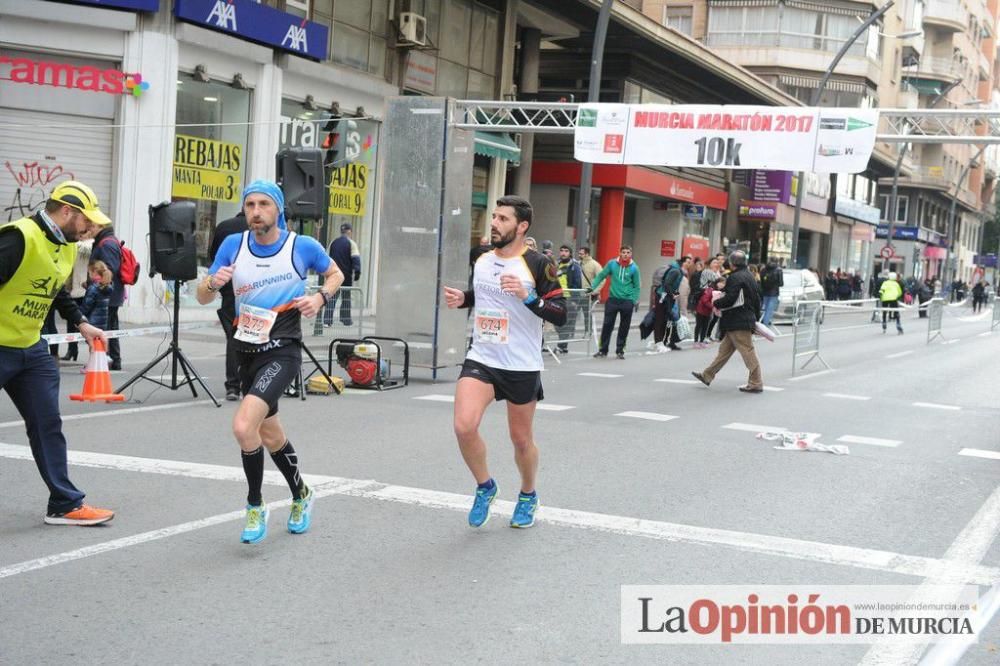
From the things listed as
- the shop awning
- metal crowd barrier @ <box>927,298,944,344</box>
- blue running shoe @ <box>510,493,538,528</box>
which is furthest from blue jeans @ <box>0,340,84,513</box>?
metal crowd barrier @ <box>927,298,944,344</box>

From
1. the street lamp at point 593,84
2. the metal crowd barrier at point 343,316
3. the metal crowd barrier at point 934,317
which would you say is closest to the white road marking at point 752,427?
the metal crowd barrier at point 343,316

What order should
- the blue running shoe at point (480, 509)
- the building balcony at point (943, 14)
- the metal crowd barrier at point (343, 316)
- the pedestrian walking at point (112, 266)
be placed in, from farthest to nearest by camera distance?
the building balcony at point (943, 14), the metal crowd barrier at point (343, 316), the pedestrian walking at point (112, 266), the blue running shoe at point (480, 509)

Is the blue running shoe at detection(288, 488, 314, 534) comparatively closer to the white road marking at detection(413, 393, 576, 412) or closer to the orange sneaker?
the orange sneaker

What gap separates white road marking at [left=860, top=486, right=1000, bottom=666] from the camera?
15.4 feet

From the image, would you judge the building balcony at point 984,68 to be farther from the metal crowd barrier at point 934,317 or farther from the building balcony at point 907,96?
the metal crowd barrier at point 934,317

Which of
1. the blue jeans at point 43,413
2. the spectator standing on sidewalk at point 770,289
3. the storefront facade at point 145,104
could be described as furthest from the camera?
the spectator standing on sidewalk at point 770,289

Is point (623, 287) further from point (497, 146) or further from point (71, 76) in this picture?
point (497, 146)

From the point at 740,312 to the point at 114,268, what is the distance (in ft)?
25.2

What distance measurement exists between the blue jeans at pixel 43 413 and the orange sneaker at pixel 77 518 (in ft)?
0.09

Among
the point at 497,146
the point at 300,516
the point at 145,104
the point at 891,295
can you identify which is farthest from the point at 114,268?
the point at 891,295

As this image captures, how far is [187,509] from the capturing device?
270 inches

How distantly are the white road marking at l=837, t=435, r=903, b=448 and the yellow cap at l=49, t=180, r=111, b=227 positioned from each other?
7191 mm

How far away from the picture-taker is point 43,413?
6.27 m

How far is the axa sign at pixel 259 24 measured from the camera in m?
19.0
